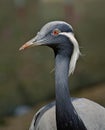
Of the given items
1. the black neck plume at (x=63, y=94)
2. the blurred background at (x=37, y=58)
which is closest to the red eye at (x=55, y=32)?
the black neck plume at (x=63, y=94)

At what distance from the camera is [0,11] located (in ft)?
26.0

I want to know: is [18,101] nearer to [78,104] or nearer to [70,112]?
[78,104]

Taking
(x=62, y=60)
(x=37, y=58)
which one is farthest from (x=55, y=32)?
(x=37, y=58)

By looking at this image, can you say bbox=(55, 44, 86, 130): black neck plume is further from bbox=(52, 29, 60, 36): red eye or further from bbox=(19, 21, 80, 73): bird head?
bbox=(52, 29, 60, 36): red eye

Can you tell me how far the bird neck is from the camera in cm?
478

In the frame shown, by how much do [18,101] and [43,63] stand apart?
2.25 ft

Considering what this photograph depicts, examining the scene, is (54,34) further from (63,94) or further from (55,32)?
(63,94)

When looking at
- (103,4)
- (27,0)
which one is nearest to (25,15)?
(27,0)

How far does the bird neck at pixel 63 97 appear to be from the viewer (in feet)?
15.7

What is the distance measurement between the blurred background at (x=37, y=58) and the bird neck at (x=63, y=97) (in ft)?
8.85

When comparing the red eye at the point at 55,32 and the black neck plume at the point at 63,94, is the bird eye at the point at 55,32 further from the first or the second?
the black neck plume at the point at 63,94

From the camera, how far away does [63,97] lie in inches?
188

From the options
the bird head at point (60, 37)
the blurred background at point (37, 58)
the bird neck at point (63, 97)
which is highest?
the bird head at point (60, 37)

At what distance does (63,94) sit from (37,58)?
11.6ft
